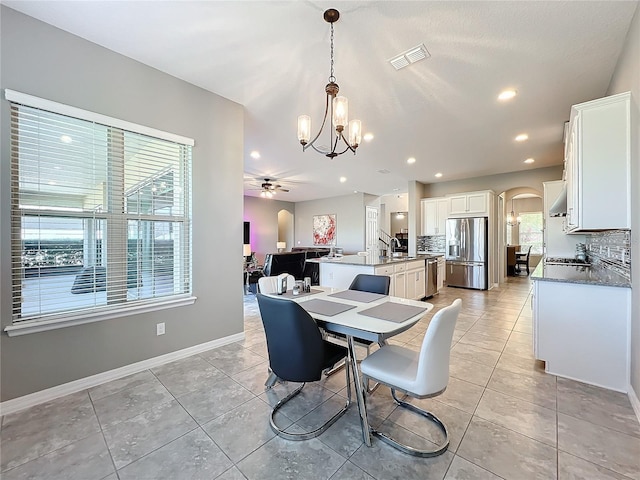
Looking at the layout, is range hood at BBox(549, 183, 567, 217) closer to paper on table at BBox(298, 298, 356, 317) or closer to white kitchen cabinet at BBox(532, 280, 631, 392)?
white kitchen cabinet at BBox(532, 280, 631, 392)

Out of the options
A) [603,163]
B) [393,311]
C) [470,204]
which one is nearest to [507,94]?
[603,163]

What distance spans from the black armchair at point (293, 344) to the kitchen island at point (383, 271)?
259 cm

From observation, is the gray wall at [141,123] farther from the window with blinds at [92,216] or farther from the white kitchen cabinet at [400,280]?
the white kitchen cabinet at [400,280]

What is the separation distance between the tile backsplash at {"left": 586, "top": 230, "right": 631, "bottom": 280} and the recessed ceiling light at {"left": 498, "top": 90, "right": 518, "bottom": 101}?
172cm

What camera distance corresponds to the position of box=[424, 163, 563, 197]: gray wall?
5.74 m

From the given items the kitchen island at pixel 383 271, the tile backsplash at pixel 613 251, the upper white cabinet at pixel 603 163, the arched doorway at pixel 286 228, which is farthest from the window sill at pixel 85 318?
the arched doorway at pixel 286 228

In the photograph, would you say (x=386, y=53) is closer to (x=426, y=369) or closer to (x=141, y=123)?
(x=141, y=123)

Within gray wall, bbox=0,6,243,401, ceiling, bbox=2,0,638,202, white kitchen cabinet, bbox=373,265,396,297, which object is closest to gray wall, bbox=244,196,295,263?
ceiling, bbox=2,0,638,202

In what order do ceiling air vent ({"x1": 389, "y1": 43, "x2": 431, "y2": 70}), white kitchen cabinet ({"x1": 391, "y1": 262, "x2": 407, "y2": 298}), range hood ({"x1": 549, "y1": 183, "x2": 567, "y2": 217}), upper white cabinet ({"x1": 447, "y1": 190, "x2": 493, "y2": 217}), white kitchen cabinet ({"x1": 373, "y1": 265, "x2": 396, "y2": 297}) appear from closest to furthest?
1. ceiling air vent ({"x1": 389, "y1": 43, "x2": 431, "y2": 70})
2. range hood ({"x1": 549, "y1": 183, "x2": 567, "y2": 217})
3. white kitchen cabinet ({"x1": 373, "y1": 265, "x2": 396, "y2": 297})
4. white kitchen cabinet ({"x1": 391, "y1": 262, "x2": 407, "y2": 298})
5. upper white cabinet ({"x1": 447, "y1": 190, "x2": 493, "y2": 217})

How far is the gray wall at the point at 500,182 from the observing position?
5745 mm

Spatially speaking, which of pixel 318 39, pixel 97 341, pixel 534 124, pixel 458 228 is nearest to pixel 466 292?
pixel 458 228

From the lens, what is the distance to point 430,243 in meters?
7.27

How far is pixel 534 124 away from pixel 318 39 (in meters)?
3.31

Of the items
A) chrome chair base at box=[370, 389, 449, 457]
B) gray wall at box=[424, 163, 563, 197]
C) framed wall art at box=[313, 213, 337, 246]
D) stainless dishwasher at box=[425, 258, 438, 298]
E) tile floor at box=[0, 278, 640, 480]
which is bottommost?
tile floor at box=[0, 278, 640, 480]
